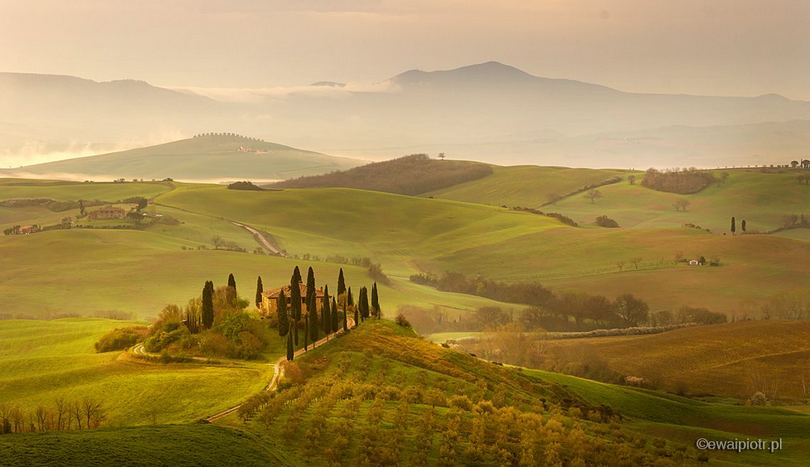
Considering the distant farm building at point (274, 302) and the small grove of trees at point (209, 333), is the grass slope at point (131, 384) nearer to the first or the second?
the small grove of trees at point (209, 333)

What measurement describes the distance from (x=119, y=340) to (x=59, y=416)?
34.4 m

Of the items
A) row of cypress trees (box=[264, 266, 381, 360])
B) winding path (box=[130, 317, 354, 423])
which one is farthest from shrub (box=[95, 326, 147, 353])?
row of cypress trees (box=[264, 266, 381, 360])

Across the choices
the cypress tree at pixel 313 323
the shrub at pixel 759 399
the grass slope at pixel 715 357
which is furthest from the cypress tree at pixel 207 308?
the shrub at pixel 759 399

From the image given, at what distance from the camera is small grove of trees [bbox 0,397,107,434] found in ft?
170

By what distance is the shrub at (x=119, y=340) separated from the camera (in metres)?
84.6

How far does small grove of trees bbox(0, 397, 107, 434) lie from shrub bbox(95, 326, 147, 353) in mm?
24301

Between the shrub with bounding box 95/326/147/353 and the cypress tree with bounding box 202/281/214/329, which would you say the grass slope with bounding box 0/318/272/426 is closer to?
the shrub with bounding box 95/326/147/353

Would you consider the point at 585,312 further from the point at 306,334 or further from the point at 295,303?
the point at 306,334

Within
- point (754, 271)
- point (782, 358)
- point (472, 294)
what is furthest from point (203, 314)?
point (754, 271)

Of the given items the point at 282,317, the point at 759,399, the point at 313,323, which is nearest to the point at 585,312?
the point at 759,399

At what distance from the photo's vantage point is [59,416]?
52.0m

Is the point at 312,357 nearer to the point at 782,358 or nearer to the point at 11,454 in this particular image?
the point at 11,454

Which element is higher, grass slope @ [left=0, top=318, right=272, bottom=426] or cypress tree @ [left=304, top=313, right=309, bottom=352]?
cypress tree @ [left=304, top=313, right=309, bottom=352]

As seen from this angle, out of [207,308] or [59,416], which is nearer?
[59,416]
